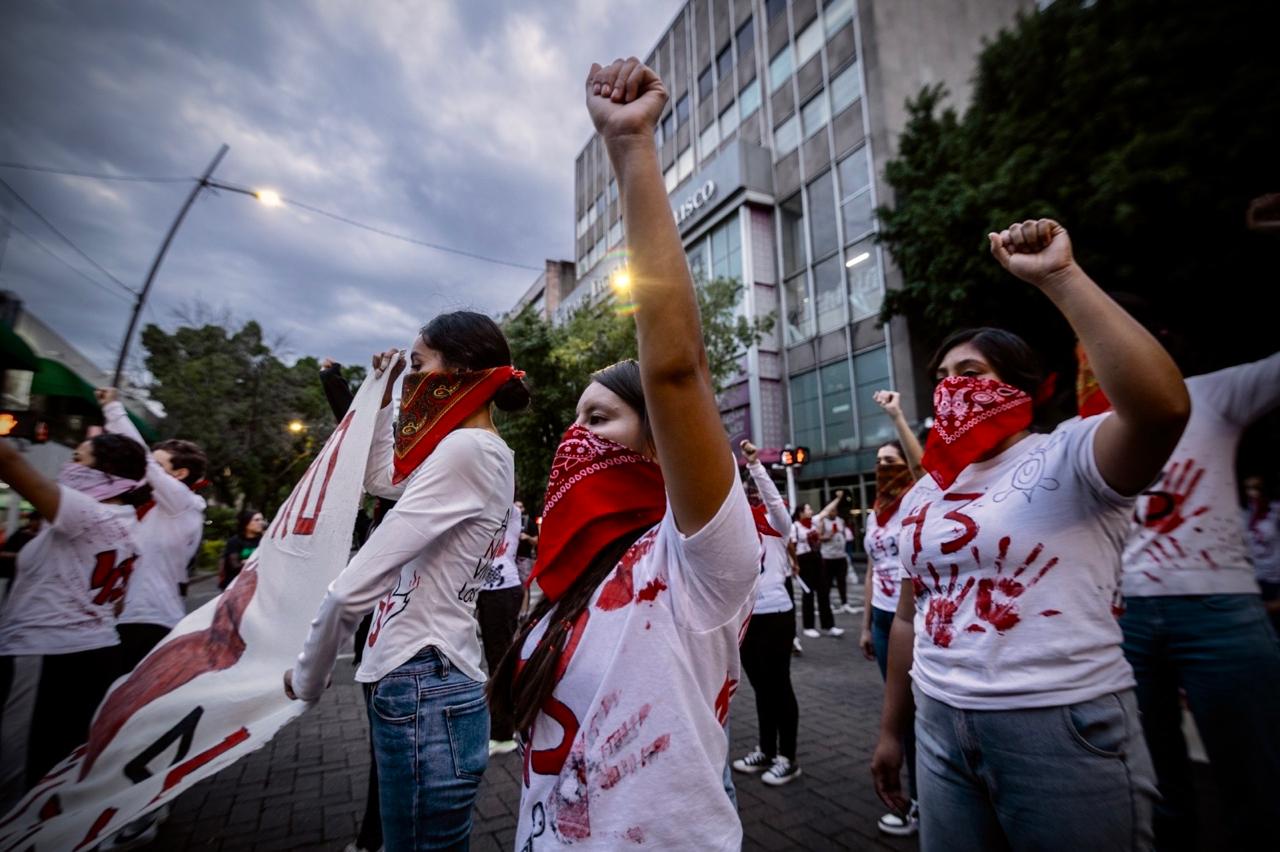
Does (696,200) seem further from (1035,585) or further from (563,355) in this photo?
(1035,585)

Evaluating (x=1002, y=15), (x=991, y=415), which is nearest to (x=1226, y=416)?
(x=991, y=415)

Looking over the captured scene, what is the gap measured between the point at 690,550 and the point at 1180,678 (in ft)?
8.21

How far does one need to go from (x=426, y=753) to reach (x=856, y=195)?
69.2 feet

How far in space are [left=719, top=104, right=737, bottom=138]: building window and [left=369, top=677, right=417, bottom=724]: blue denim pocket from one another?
90.4ft

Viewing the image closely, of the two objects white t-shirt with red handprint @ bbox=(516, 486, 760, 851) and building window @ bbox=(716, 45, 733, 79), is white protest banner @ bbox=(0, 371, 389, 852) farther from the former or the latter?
building window @ bbox=(716, 45, 733, 79)

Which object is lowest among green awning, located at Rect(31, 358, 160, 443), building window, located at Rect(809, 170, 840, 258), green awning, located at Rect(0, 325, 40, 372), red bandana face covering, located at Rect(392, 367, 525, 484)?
red bandana face covering, located at Rect(392, 367, 525, 484)

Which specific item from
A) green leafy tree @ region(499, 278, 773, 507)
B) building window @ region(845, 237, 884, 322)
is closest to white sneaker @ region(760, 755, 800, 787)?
green leafy tree @ region(499, 278, 773, 507)

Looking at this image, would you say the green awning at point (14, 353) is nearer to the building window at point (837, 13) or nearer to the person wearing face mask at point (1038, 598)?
the person wearing face mask at point (1038, 598)

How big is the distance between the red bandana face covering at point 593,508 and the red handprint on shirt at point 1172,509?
2328 millimetres

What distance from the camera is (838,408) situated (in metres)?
20.3

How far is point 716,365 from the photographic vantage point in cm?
1752

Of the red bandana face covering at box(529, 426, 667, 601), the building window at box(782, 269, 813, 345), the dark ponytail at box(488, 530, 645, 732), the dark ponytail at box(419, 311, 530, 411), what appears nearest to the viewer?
the dark ponytail at box(488, 530, 645, 732)

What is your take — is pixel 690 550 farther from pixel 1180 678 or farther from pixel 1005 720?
pixel 1180 678

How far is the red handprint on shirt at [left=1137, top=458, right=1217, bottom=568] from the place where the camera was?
2.41m
